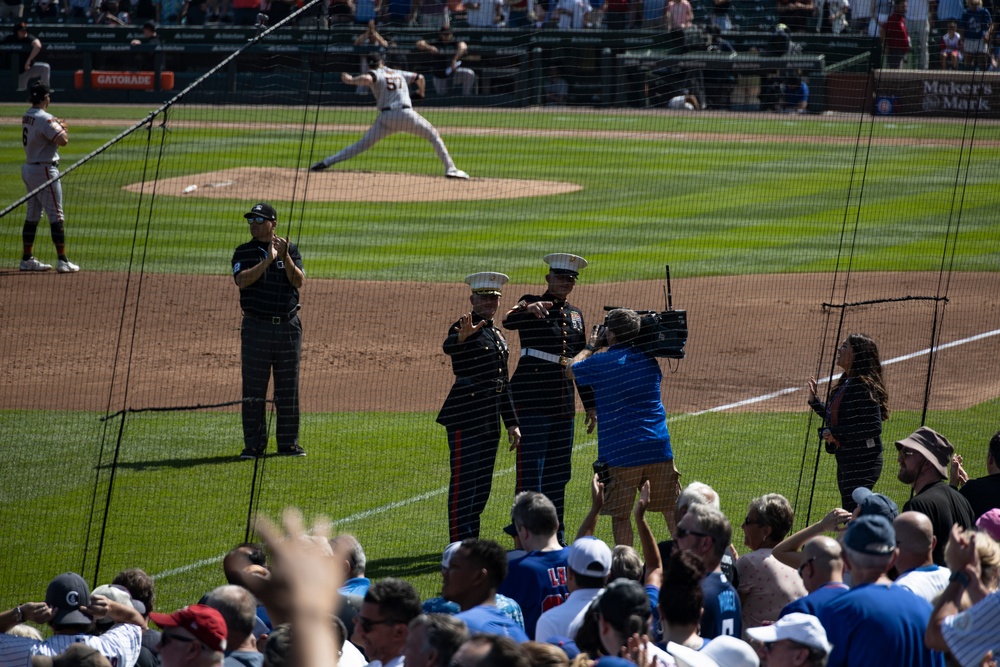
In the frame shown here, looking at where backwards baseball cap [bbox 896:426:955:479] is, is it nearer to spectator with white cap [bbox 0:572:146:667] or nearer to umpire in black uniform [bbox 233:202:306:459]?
spectator with white cap [bbox 0:572:146:667]

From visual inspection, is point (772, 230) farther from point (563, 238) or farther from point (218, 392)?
point (218, 392)

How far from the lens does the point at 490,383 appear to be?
772 centimetres

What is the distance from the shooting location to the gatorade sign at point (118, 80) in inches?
1162

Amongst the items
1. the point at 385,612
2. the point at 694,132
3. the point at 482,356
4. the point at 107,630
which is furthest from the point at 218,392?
the point at 694,132

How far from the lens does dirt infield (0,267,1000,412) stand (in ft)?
36.4

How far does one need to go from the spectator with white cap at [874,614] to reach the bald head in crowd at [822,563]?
11.3 inches

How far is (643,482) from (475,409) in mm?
1223

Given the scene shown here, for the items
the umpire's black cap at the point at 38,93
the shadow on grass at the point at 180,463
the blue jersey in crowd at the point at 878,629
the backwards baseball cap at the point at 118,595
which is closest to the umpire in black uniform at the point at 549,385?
the shadow on grass at the point at 180,463

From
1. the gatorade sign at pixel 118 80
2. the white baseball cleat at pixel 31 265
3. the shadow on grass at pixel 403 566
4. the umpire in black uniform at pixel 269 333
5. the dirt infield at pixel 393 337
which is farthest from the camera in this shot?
the gatorade sign at pixel 118 80

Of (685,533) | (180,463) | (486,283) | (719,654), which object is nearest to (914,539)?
(685,533)

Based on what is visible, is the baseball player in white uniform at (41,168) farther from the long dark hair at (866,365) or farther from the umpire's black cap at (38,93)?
the long dark hair at (866,365)

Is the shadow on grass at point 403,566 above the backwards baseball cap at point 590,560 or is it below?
below

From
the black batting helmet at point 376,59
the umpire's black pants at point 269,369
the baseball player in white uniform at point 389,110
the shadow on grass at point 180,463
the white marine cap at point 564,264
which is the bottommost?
the shadow on grass at point 180,463

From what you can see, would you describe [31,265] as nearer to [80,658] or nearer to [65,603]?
[65,603]
